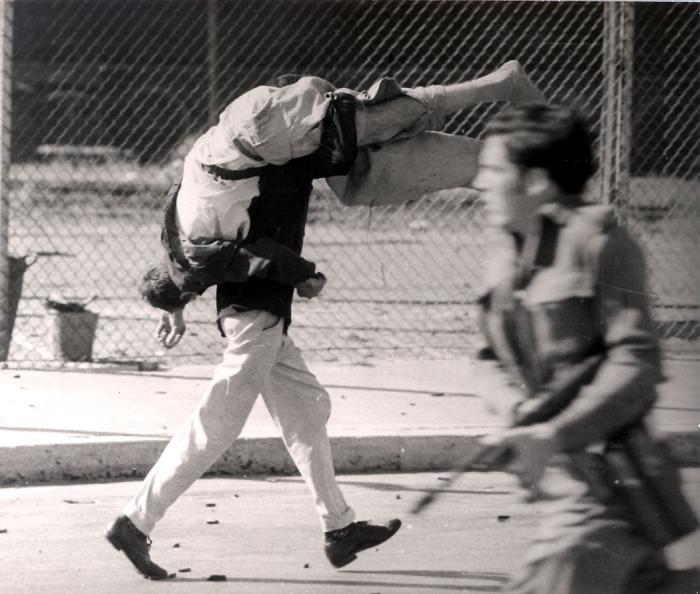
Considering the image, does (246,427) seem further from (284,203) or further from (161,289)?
(284,203)

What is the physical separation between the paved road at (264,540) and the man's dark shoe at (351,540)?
0.08 metres

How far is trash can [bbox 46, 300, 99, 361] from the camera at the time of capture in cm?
846

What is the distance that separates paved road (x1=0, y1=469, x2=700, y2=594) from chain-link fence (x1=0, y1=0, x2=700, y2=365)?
1.26 meters

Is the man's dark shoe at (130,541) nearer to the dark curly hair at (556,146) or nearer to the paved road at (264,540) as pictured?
the paved road at (264,540)

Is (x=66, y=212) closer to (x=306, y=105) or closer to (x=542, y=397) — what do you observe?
(x=306, y=105)

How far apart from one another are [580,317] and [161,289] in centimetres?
250

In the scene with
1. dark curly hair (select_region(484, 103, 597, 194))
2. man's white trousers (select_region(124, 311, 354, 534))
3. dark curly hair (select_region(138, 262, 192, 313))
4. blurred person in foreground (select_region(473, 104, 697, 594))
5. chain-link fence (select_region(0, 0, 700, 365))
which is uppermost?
dark curly hair (select_region(484, 103, 597, 194))

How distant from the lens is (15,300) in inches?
331

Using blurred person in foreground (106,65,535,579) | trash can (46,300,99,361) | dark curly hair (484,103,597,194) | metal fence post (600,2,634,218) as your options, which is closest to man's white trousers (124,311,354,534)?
blurred person in foreground (106,65,535,579)

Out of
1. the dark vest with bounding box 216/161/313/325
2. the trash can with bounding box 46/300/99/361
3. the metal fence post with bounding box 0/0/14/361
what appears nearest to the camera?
the dark vest with bounding box 216/161/313/325

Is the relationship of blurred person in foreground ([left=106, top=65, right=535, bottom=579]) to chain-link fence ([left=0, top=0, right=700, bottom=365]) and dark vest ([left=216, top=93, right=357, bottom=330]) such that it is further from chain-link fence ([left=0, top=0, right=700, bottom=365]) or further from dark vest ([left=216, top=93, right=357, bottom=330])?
chain-link fence ([left=0, top=0, right=700, bottom=365])

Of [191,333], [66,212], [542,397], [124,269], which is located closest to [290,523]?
[542,397]

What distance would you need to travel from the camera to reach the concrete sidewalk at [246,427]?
6543 mm

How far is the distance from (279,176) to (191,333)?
5075 millimetres
